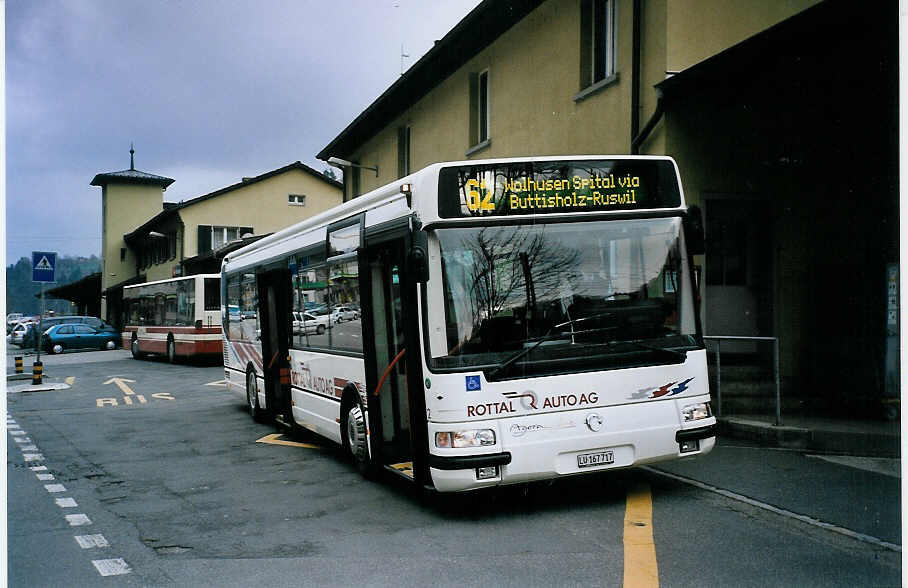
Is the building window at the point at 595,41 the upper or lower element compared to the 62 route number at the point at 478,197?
upper

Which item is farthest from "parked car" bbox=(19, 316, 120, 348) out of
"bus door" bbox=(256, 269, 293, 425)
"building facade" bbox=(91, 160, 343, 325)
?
"bus door" bbox=(256, 269, 293, 425)

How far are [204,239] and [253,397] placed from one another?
31171mm

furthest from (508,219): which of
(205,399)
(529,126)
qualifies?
(205,399)

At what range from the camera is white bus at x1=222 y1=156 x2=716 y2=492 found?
22.6 ft

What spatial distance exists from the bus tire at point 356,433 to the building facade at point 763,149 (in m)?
5.34

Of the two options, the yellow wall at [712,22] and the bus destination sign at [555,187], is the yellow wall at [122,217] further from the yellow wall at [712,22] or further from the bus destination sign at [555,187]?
the bus destination sign at [555,187]

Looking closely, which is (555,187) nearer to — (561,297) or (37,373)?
(561,297)

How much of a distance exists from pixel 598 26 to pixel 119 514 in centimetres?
1000

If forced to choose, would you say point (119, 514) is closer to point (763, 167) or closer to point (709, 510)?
point (709, 510)

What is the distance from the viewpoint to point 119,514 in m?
7.82

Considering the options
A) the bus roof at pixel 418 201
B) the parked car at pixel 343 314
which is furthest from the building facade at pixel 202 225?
the parked car at pixel 343 314

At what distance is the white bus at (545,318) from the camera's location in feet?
22.6

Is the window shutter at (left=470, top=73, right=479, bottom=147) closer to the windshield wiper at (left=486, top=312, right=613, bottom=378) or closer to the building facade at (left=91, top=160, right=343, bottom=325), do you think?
the windshield wiper at (left=486, top=312, right=613, bottom=378)

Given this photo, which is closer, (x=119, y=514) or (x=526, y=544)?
(x=526, y=544)
